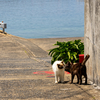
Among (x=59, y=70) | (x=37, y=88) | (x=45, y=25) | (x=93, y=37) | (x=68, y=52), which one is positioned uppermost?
(x=45, y=25)

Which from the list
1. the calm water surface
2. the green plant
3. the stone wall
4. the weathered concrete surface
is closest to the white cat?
the weathered concrete surface

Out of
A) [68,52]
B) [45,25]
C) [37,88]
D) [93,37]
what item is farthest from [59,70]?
[45,25]

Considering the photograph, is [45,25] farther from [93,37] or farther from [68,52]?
[93,37]

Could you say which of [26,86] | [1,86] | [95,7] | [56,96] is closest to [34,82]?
[26,86]

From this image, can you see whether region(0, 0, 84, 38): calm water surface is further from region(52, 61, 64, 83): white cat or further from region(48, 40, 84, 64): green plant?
region(52, 61, 64, 83): white cat

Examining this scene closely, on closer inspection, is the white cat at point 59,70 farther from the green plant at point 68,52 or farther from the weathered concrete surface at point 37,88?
the green plant at point 68,52

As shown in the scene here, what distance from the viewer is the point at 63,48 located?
10.7m

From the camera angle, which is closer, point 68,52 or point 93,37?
point 93,37

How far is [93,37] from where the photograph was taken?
23.6 ft

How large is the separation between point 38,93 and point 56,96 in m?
0.52

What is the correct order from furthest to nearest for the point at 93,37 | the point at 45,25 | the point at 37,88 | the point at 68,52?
1. the point at 45,25
2. the point at 68,52
3. the point at 93,37
4. the point at 37,88

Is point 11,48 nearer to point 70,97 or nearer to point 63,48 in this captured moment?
point 63,48

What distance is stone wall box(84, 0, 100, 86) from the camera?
6832mm

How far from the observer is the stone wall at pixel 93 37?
22.4ft
